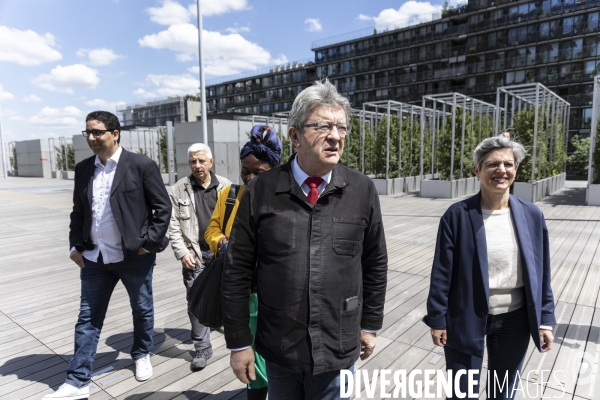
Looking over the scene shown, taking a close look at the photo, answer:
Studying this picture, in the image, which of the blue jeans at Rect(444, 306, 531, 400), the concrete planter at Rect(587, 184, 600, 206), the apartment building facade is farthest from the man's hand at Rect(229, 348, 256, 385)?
the apartment building facade

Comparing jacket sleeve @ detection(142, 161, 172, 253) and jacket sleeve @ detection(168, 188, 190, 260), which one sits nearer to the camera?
jacket sleeve @ detection(142, 161, 172, 253)

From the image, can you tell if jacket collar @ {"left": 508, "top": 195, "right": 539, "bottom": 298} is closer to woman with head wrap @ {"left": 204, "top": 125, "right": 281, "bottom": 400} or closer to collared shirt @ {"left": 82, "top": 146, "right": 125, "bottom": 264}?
woman with head wrap @ {"left": 204, "top": 125, "right": 281, "bottom": 400}

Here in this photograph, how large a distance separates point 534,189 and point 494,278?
12794 millimetres

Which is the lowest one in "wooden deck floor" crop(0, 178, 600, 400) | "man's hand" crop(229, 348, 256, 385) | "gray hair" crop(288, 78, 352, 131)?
"wooden deck floor" crop(0, 178, 600, 400)

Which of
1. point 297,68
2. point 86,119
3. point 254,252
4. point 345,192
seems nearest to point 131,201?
point 86,119

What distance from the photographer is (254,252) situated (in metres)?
1.65

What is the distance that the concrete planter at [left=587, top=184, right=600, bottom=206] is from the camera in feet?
39.6

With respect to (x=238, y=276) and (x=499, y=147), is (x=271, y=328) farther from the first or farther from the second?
(x=499, y=147)

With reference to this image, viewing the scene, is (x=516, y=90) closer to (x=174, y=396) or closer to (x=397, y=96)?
(x=174, y=396)

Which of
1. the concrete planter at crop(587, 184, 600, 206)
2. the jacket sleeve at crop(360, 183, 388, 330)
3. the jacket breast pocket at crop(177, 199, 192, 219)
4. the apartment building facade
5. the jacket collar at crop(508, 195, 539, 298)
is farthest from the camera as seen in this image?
the apartment building facade

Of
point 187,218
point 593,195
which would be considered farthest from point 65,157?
point 593,195

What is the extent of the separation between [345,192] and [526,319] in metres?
1.25

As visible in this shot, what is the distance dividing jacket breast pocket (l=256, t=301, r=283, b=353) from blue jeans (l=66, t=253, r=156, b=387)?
1609 mm

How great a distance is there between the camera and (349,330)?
1.62 metres
